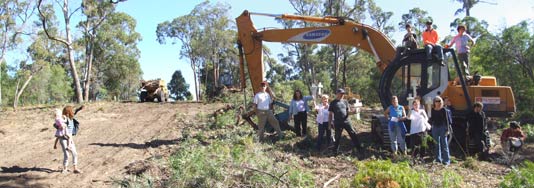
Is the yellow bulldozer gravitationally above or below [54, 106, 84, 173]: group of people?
above

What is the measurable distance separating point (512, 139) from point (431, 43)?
261 centimetres

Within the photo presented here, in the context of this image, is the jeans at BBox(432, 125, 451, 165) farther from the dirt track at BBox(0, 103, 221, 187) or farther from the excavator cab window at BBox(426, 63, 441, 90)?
the dirt track at BBox(0, 103, 221, 187)

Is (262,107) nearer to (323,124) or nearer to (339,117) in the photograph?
(323,124)

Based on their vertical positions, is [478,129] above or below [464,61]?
below

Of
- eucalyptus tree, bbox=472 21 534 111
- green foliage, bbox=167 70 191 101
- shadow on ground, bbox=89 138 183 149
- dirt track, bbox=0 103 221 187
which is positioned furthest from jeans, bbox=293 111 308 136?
green foliage, bbox=167 70 191 101

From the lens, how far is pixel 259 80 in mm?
12117

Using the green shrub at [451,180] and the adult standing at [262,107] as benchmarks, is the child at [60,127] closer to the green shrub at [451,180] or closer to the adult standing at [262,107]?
the adult standing at [262,107]

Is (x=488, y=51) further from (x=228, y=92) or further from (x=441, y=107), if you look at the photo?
(x=441, y=107)

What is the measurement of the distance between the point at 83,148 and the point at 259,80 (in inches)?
171

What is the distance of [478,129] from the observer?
10.3 metres

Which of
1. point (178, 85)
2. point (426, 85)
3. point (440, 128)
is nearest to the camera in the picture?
point (440, 128)

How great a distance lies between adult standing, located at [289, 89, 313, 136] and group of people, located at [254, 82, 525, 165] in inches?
22.9

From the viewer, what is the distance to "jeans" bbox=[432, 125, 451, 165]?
958 cm

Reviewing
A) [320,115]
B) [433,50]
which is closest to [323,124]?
[320,115]
